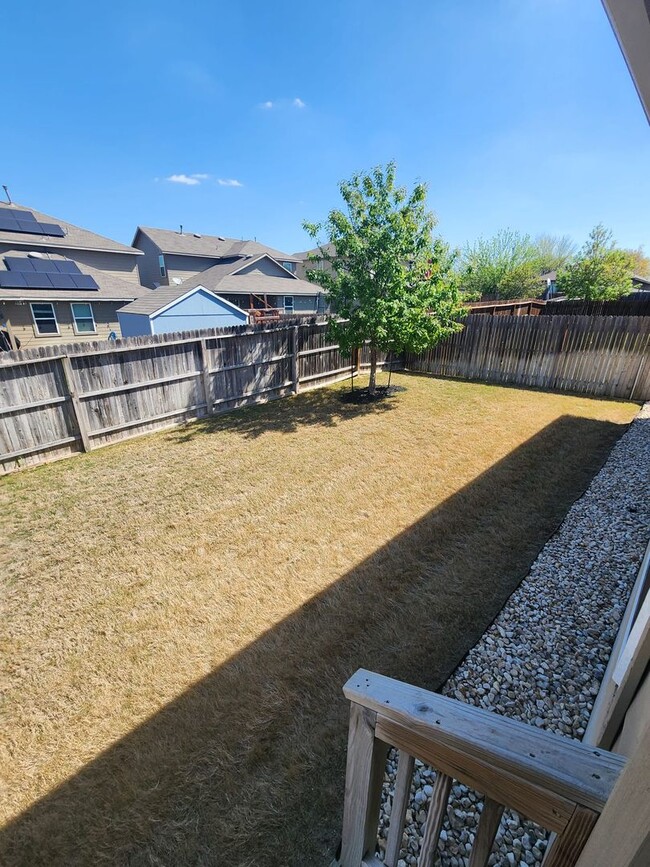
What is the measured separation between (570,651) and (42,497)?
6.28m

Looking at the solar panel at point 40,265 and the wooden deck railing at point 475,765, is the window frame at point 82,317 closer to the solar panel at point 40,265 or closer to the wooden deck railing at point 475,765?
the solar panel at point 40,265

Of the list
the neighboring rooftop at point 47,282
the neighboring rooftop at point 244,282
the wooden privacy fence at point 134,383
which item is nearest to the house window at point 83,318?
the neighboring rooftop at point 47,282

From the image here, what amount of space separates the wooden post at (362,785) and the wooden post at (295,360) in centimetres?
903

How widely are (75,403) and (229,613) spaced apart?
4.94 metres

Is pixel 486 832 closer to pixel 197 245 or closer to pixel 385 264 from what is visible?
pixel 385 264

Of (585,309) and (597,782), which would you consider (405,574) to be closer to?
(597,782)

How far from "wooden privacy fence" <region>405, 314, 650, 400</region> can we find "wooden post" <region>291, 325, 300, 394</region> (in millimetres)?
4875

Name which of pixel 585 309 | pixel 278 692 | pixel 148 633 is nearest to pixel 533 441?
pixel 278 692

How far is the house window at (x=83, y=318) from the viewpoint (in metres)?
16.1

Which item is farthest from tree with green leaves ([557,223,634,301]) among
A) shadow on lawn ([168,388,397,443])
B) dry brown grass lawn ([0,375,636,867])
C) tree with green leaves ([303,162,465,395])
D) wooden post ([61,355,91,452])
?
wooden post ([61,355,91,452])

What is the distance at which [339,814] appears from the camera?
2.01 m

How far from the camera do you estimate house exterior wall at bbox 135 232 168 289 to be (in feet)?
87.7

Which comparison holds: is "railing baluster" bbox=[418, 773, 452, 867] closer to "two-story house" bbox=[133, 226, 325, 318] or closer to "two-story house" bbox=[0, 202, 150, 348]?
"two-story house" bbox=[0, 202, 150, 348]

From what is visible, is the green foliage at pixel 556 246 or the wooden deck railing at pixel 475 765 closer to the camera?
the wooden deck railing at pixel 475 765
